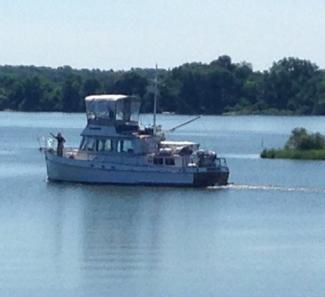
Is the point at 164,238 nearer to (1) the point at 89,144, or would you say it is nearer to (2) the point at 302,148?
(1) the point at 89,144

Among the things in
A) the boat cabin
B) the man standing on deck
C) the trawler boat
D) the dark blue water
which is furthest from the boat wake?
the man standing on deck

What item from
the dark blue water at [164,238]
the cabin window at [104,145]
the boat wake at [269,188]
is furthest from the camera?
the boat wake at [269,188]

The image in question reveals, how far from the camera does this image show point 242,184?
69250 millimetres

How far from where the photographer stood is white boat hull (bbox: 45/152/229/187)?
64.7 m

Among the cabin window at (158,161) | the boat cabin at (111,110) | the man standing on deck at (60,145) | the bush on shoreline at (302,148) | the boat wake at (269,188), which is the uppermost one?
the boat cabin at (111,110)

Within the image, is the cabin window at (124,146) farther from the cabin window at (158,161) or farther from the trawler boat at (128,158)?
the cabin window at (158,161)

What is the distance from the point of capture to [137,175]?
64.9 meters

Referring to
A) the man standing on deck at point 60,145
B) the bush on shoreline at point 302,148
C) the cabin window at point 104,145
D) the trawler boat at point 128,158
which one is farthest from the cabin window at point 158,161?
the bush on shoreline at point 302,148

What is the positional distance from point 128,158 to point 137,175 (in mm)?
718

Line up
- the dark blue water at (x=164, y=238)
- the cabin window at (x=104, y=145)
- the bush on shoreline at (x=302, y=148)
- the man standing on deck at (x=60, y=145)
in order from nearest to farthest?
the dark blue water at (x=164, y=238)
the cabin window at (x=104, y=145)
the man standing on deck at (x=60, y=145)
the bush on shoreline at (x=302, y=148)

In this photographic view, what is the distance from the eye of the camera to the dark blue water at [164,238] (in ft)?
128

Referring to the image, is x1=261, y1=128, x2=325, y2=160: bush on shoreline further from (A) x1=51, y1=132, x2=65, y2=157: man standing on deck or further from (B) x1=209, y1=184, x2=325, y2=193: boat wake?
(A) x1=51, y1=132, x2=65, y2=157: man standing on deck

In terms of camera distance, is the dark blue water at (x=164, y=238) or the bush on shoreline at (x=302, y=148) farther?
the bush on shoreline at (x=302, y=148)

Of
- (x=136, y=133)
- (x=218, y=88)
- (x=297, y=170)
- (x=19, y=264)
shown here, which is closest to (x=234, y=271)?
(x=19, y=264)
